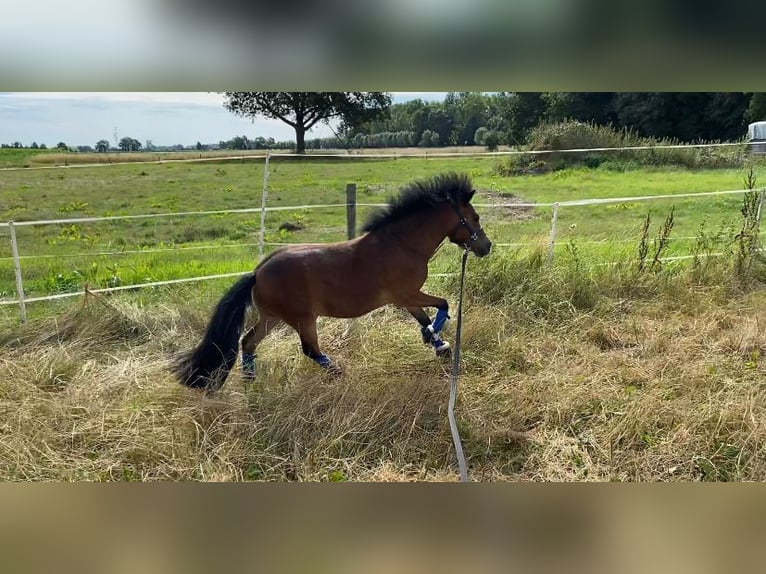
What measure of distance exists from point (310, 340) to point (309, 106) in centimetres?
147

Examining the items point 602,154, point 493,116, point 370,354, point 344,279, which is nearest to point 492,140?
point 493,116

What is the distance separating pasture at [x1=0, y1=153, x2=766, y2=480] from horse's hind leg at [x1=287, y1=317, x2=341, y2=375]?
0.15m

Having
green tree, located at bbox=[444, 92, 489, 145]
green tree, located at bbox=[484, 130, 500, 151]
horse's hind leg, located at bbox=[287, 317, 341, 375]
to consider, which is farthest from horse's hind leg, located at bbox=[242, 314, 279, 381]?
green tree, located at bbox=[484, 130, 500, 151]

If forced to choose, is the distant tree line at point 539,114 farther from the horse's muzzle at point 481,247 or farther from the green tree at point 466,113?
the horse's muzzle at point 481,247

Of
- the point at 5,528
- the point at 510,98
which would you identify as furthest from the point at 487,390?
the point at 5,528

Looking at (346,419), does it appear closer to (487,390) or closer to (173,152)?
(487,390)

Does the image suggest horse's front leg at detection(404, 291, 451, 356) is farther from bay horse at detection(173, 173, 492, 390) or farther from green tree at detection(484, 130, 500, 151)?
green tree at detection(484, 130, 500, 151)

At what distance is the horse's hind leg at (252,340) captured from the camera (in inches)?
128

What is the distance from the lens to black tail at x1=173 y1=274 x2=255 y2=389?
10.3ft

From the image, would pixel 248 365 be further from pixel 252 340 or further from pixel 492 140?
pixel 492 140

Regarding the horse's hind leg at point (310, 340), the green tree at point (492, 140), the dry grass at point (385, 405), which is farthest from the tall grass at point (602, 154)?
the horse's hind leg at point (310, 340)

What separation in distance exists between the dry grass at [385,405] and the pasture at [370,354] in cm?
1

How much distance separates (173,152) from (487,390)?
8.38 ft
